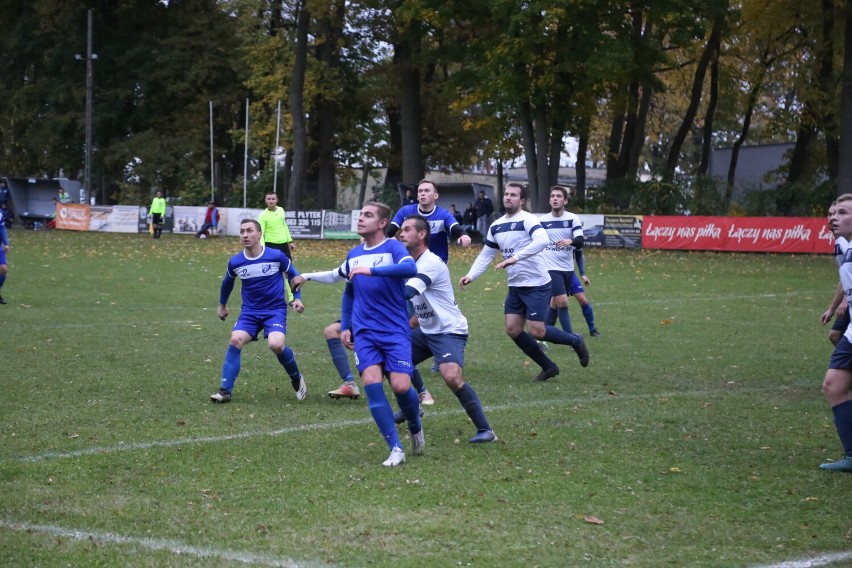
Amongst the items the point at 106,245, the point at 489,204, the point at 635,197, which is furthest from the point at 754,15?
the point at 106,245

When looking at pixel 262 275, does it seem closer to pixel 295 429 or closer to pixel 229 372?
pixel 229 372

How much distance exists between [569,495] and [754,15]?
1389 inches

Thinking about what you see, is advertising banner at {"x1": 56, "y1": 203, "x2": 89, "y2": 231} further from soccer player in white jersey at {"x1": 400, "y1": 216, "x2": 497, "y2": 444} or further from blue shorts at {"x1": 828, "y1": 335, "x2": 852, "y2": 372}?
blue shorts at {"x1": 828, "y1": 335, "x2": 852, "y2": 372}

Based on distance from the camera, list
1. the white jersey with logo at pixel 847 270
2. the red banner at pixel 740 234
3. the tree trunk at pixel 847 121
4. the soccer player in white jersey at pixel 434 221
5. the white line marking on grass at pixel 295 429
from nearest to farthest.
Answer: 1. the white jersey with logo at pixel 847 270
2. the white line marking on grass at pixel 295 429
3. the soccer player in white jersey at pixel 434 221
4. the red banner at pixel 740 234
5. the tree trunk at pixel 847 121

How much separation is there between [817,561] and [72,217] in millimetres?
44482

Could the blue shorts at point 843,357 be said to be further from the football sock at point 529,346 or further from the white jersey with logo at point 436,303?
the football sock at point 529,346

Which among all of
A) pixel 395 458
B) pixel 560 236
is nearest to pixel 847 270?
pixel 395 458

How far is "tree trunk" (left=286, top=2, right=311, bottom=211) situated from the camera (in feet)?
145

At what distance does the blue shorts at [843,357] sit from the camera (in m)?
7.26

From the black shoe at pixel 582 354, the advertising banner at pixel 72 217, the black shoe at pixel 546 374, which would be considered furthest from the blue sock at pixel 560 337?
the advertising banner at pixel 72 217

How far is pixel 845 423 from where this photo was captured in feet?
24.0

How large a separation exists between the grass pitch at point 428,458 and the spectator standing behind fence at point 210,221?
2647 centimetres

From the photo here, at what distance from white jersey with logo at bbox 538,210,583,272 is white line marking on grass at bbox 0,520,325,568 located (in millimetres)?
9003

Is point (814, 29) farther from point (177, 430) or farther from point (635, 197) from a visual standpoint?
point (177, 430)
